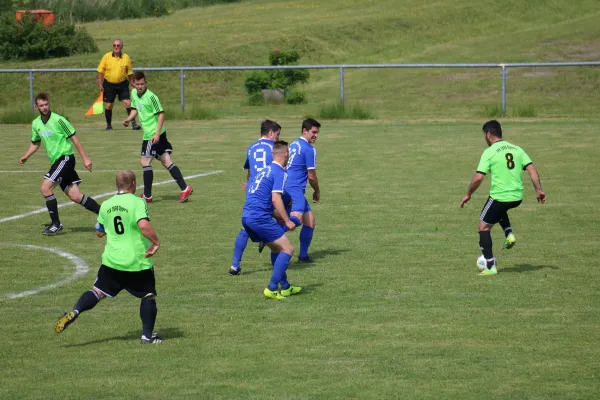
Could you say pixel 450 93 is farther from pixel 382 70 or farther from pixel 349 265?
pixel 349 265

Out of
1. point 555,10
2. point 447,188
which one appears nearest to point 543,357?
point 447,188

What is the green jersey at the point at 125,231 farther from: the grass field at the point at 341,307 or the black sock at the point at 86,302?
the grass field at the point at 341,307

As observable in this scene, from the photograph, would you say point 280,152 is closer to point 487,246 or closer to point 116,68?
point 487,246

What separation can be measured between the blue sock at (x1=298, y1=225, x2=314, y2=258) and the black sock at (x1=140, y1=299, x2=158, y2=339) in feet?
13.4

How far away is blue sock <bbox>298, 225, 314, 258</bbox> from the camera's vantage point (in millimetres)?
13359

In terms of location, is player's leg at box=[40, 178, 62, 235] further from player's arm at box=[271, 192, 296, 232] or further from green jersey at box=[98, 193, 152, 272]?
green jersey at box=[98, 193, 152, 272]

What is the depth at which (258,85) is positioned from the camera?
40750 millimetres

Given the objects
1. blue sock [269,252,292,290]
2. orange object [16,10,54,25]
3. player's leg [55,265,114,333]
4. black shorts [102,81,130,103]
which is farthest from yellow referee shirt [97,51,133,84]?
orange object [16,10,54,25]

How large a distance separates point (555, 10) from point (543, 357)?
6644 cm

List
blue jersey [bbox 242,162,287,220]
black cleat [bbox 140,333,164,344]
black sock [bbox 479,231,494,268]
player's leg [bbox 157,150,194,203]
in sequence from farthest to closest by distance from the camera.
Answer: player's leg [bbox 157,150,194,203] < black sock [bbox 479,231,494,268] < blue jersey [bbox 242,162,287,220] < black cleat [bbox 140,333,164,344]

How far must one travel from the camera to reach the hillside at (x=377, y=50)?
4175 centimetres

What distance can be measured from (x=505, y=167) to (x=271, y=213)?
293 centimetres

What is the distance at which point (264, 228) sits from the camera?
36.7 feet

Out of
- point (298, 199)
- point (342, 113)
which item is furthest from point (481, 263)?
point (342, 113)
